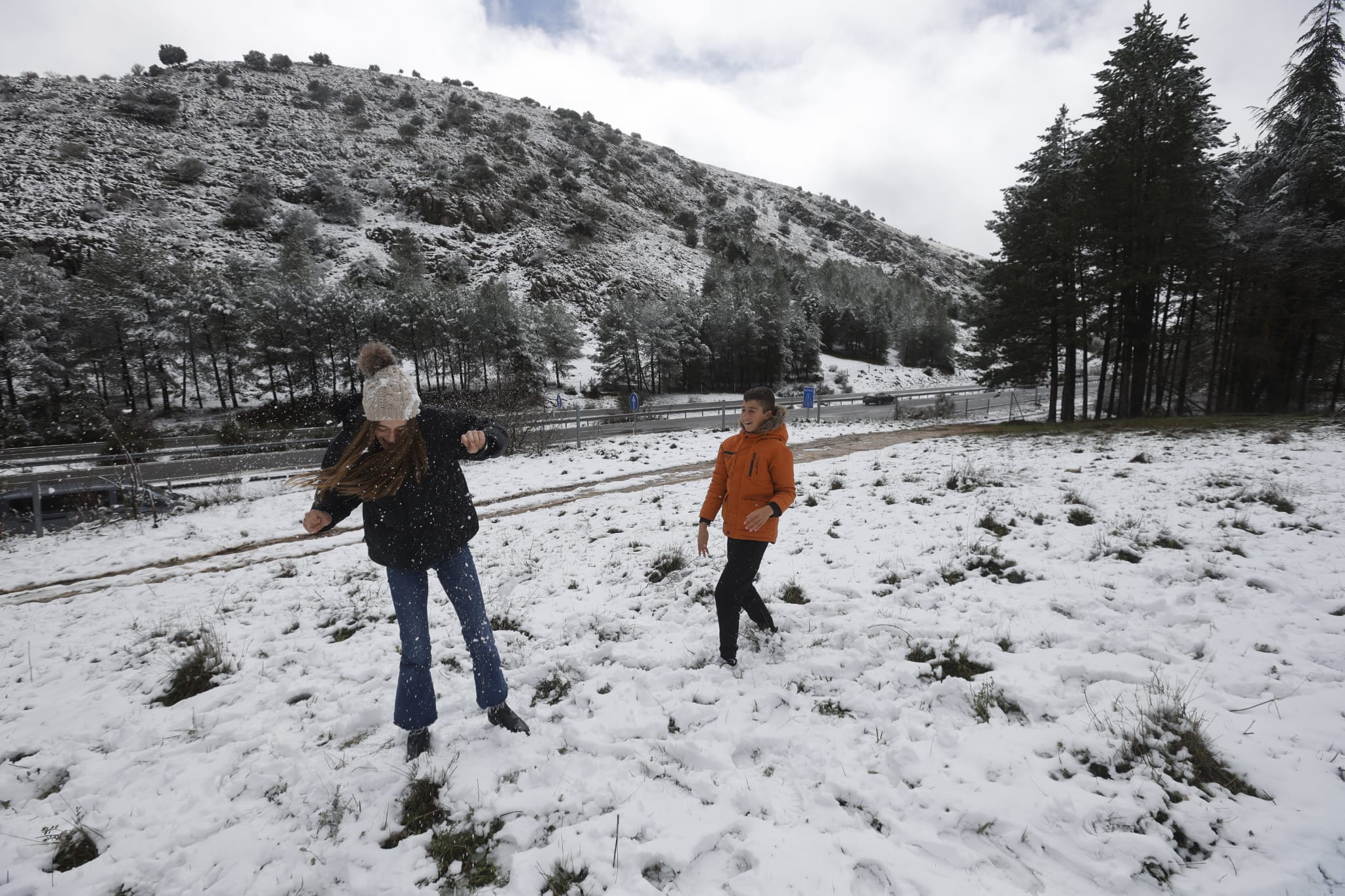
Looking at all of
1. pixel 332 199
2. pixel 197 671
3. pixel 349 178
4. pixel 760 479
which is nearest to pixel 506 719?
pixel 760 479

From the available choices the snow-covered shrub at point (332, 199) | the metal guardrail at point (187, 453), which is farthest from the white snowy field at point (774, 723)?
the snow-covered shrub at point (332, 199)

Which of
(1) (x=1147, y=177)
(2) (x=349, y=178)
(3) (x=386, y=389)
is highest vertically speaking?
(2) (x=349, y=178)

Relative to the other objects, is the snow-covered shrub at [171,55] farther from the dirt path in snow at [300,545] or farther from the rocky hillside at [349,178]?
the dirt path in snow at [300,545]

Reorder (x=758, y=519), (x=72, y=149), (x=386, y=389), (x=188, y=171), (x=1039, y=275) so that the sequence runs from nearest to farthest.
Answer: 1. (x=386, y=389)
2. (x=758, y=519)
3. (x=1039, y=275)
4. (x=72, y=149)
5. (x=188, y=171)

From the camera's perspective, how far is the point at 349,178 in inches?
3174

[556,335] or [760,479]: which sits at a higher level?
[556,335]

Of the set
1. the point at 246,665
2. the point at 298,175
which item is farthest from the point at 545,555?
the point at 298,175

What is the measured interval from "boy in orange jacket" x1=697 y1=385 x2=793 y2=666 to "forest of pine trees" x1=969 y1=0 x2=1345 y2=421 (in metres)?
19.5

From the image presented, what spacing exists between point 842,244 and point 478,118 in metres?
103

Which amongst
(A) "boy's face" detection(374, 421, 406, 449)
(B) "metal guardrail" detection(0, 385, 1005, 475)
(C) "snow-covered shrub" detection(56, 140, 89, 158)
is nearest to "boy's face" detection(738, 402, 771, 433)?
(A) "boy's face" detection(374, 421, 406, 449)

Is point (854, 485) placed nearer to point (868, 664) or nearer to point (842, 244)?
point (868, 664)

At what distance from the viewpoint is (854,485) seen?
9742mm

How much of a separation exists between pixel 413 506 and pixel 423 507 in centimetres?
A: 6

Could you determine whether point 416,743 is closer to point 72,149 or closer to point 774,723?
point 774,723
